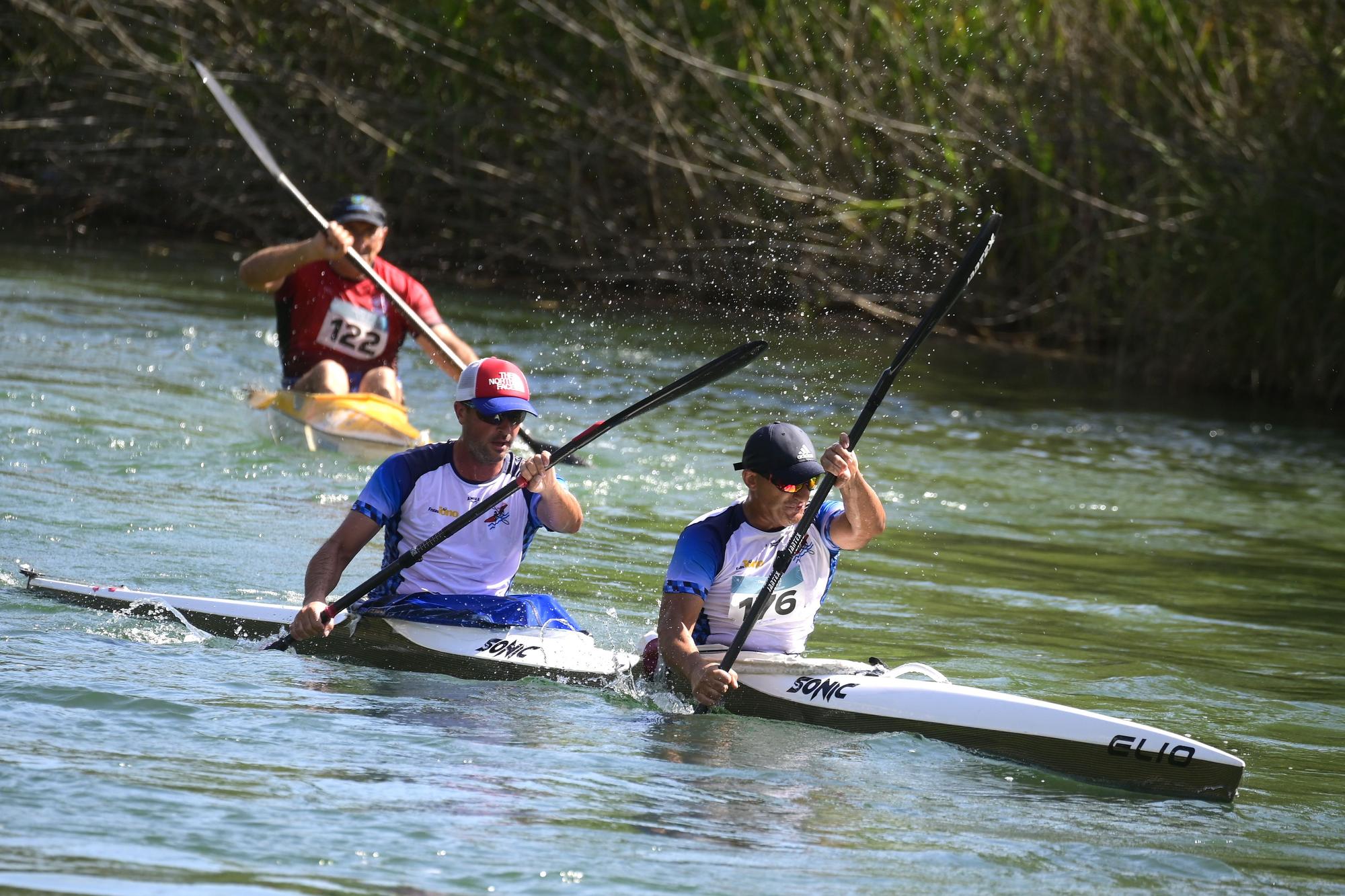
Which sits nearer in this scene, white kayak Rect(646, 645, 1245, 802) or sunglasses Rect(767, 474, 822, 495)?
white kayak Rect(646, 645, 1245, 802)

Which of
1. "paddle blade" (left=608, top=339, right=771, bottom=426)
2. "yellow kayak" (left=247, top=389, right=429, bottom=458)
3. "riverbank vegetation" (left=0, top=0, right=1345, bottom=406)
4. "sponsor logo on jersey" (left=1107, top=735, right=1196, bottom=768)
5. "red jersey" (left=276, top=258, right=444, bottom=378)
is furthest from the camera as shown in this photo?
"riverbank vegetation" (left=0, top=0, right=1345, bottom=406)

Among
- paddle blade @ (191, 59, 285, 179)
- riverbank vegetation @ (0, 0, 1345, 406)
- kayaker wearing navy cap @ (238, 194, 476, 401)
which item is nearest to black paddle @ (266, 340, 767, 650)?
kayaker wearing navy cap @ (238, 194, 476, 401)

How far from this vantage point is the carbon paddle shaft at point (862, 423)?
584cm

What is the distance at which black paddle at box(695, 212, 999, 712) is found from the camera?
19.1 ft

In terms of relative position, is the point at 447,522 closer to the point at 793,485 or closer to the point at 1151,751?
the point at 793,485

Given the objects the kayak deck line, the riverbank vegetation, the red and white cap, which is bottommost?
the kayak deck line

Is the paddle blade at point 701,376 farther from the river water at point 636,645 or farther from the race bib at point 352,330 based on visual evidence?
the race bib at point 352,330

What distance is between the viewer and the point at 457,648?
6.29m

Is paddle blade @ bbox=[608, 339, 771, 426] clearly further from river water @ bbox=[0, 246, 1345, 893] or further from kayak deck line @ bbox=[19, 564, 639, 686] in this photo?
river water @ bbox=[0, 246, 1345, 893]

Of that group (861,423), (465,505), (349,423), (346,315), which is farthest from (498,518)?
(346,315)

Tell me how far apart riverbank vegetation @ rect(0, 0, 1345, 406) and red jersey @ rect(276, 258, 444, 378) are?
633cm

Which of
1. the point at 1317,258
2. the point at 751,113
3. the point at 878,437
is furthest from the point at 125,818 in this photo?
the point at 751,113

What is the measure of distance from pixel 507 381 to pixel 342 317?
481 centimetres

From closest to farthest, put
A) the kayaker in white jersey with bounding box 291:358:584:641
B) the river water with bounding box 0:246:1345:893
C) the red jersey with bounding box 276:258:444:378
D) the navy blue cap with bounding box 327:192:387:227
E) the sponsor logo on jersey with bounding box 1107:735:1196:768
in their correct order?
1. the river water with bounding box 0:246:1345:893
2. the sponsor logo on jersey with bounding box 1107:735:1196:768
3. the kayaker in white jersey with bounding box 291:358:584:641
4. the navy blue cap with bounding box 327:192:387:227
5. the red jersey with bounding box 276:258:444:378
